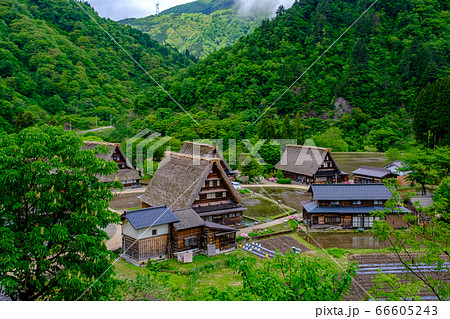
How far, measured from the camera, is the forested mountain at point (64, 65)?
6012 cm

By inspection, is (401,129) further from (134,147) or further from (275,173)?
(134,147)

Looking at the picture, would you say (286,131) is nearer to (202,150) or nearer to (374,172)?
(374,172)

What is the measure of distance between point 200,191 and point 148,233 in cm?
536

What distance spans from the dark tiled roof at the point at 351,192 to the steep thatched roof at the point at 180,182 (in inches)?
241

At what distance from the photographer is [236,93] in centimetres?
6756

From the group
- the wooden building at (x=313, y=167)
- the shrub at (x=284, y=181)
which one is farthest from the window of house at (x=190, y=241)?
the wooden building at (x=313, y=167)

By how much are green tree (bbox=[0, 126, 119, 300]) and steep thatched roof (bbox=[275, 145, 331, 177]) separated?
3142 cm

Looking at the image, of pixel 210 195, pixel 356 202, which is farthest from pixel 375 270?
pixel 210 195

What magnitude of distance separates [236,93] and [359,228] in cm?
4845

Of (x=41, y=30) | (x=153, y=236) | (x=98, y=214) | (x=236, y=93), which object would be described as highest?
(x=41, y=30)

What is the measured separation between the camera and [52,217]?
921 cm

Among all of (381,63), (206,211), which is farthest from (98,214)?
(381,63)

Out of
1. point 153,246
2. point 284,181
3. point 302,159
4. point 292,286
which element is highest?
point 292,286

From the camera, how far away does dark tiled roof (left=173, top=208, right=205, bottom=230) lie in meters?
18.5
